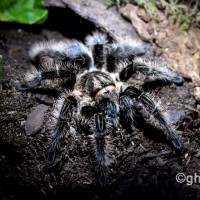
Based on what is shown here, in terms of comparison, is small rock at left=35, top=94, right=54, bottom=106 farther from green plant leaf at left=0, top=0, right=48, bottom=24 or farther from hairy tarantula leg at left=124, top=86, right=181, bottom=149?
green plant leaf at left=0, top=0, right=48, bottom=24

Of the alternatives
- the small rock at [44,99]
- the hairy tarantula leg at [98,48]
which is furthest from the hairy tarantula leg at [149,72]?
the small rock at [44,99]

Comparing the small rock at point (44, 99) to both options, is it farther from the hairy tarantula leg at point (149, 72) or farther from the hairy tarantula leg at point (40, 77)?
the hairy tarantula leg at point (149, 72)

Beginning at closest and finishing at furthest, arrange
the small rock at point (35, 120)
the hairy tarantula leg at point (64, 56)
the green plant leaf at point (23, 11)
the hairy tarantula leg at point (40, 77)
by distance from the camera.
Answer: the small rock at point (35, 120) → the hairy tarantula leg at point (40, 77) → the hairy tarantula leg at point (64, 56) → the green plant leaf at point (23, 11)

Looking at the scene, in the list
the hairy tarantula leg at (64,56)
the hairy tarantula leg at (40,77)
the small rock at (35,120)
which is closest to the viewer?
the small rock at (35,120)

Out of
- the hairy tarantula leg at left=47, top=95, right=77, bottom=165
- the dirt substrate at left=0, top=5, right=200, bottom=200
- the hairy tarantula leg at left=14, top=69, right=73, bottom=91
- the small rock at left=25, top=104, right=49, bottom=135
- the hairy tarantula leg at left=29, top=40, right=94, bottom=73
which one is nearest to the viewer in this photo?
the dirt substrate at left=0, top=5, right=200, bottom=200

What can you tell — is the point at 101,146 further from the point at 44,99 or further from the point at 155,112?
the point at 44,99

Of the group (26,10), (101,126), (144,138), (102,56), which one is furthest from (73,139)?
(26,10)

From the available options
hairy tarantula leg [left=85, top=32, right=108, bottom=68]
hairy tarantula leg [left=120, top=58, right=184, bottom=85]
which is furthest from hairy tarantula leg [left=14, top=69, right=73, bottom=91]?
hairy tarantula leg [left=120, top=58, right=184, bottom=85]

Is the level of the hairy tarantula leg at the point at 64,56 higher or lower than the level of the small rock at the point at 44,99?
higher

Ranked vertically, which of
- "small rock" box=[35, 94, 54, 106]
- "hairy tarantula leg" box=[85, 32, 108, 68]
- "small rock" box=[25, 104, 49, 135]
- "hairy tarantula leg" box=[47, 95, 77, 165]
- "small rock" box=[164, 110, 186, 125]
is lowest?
"small rock" box=[25, 104, 49, 135]
